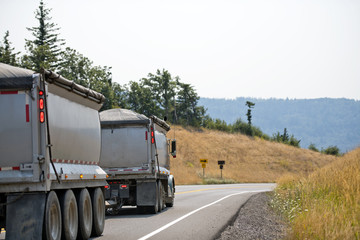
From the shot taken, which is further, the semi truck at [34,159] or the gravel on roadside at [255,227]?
the gravel on roadside at [255,227]

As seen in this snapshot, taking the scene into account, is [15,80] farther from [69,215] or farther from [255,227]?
[255,227]

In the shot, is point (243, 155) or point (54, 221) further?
point (243, 155)

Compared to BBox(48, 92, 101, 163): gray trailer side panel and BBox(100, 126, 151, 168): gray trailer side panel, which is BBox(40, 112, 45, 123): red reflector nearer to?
BBox(48, 92, 101, 163): gray trailer side panel

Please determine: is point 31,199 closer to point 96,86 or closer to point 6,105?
point 6,105

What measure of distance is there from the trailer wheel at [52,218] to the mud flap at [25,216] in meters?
0.15

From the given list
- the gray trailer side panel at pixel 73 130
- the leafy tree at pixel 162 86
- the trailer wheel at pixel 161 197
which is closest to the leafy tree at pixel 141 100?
the leafy tree at pixel 162 86

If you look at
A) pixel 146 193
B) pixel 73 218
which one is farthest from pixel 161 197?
pixel 73 218

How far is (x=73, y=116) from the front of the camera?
478 inches

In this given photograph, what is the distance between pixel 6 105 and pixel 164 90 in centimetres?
10574

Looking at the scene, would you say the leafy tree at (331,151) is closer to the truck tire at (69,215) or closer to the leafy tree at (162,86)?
the leafy tree at (162,86)

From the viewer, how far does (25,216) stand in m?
9.54

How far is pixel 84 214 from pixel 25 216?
2.62 m

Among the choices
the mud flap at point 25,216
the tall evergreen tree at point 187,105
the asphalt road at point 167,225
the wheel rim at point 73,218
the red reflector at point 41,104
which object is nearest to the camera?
the mud flap at point 25,216

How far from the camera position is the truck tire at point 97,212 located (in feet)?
42.9
